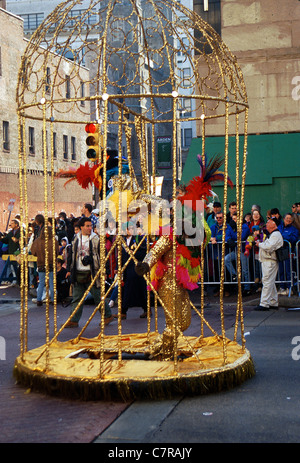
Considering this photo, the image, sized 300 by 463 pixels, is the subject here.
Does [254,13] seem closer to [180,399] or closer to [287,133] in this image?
[287,133]

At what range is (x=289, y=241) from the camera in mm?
13758

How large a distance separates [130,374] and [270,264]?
6.84 m

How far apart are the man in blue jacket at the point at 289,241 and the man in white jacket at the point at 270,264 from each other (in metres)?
0.78

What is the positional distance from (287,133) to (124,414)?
1513cm

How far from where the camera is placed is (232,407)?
624 centimetres

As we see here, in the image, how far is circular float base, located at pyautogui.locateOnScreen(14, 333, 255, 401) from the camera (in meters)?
6.46

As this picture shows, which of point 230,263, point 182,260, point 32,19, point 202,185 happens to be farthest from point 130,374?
point 32,19

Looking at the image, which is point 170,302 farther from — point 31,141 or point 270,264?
point 31,141

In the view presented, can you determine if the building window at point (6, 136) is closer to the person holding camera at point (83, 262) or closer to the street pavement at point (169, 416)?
the person holding camera at point (83, 262)

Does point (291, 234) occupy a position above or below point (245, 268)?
above

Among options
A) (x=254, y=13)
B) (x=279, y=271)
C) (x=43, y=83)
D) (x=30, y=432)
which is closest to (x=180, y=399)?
(x=30, y=432)

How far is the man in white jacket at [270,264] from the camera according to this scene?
12766mm

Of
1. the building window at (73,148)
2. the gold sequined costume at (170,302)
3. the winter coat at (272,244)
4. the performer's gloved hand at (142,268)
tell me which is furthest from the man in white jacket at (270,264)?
the building window at (73,148)

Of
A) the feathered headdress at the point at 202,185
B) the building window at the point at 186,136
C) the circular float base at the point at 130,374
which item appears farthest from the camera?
the building window at the point at 186,136
